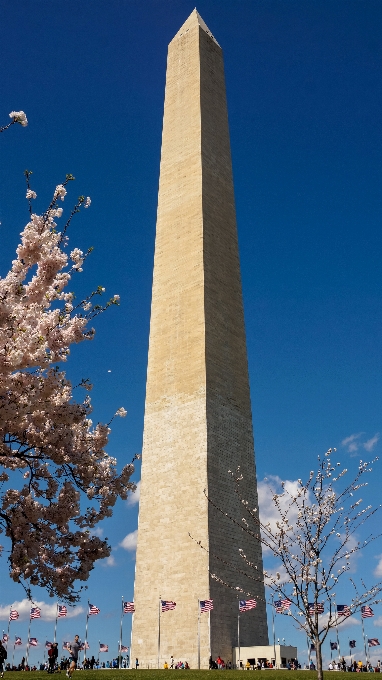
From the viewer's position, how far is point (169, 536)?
1291 inches

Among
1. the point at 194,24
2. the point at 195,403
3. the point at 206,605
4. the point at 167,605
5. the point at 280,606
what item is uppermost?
the point at 194,24

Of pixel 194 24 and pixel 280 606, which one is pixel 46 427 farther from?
pixel 194 24

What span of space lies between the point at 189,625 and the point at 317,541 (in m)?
18.8

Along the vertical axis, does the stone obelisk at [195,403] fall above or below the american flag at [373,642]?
above

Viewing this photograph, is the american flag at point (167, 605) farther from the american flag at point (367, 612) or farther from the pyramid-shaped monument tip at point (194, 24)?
the pyramid-shaped monument tip at point (194, 24)

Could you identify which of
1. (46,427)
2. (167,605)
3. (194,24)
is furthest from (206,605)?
(194,24)

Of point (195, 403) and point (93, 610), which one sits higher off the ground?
point (195, 403)

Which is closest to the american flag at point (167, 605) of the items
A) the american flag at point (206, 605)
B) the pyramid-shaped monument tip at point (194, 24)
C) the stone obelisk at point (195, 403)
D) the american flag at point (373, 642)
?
the stone obelisk at point (195, 403)

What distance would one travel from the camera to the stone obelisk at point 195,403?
31.3m

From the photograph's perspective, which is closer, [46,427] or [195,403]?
[46,427]

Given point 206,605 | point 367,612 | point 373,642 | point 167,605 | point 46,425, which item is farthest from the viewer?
point 373,642

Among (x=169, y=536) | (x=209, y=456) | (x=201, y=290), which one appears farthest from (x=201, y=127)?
(x=169, y=536)

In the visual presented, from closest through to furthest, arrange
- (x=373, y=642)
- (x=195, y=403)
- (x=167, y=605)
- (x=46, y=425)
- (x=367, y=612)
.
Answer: (x=46, y=425)
(x=167, y=605)
(x=195, y=403)
(x=367, y=612)
(x=373, y=642)

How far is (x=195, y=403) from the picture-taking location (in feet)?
113
